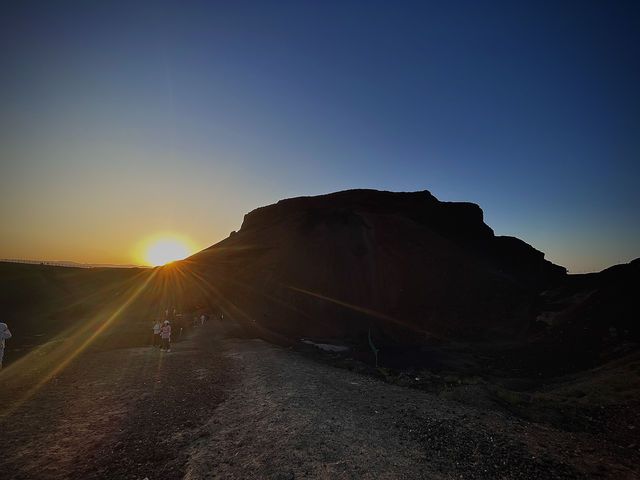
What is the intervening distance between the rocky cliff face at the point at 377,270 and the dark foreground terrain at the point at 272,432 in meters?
17.8

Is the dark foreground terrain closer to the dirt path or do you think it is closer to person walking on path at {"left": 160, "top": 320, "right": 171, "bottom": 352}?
the dirt path

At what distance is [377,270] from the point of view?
40.9 meters

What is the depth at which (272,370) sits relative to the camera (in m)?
16.6

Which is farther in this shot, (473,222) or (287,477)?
(473,222)

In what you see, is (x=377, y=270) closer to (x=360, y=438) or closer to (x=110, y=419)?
(x=360, y=438)

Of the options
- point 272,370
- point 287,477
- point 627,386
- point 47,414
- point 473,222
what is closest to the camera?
point 287,477

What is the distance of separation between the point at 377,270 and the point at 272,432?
32.9m

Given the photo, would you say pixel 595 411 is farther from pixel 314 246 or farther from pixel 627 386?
pixel 314 246

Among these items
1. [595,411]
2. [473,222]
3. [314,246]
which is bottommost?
[595,411]

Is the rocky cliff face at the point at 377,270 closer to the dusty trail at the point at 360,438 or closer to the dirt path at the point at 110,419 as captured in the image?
the dirt path at the point at 110,419

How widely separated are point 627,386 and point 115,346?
30891 millimetres

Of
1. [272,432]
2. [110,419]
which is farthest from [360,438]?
[110,419]

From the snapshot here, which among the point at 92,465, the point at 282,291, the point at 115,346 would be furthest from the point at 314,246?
the point at 92,465

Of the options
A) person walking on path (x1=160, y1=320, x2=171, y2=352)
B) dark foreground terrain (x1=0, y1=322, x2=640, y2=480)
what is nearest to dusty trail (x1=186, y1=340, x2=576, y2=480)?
dark foreground terrain (x1=0, y1=322, x2=640, y2=480)
